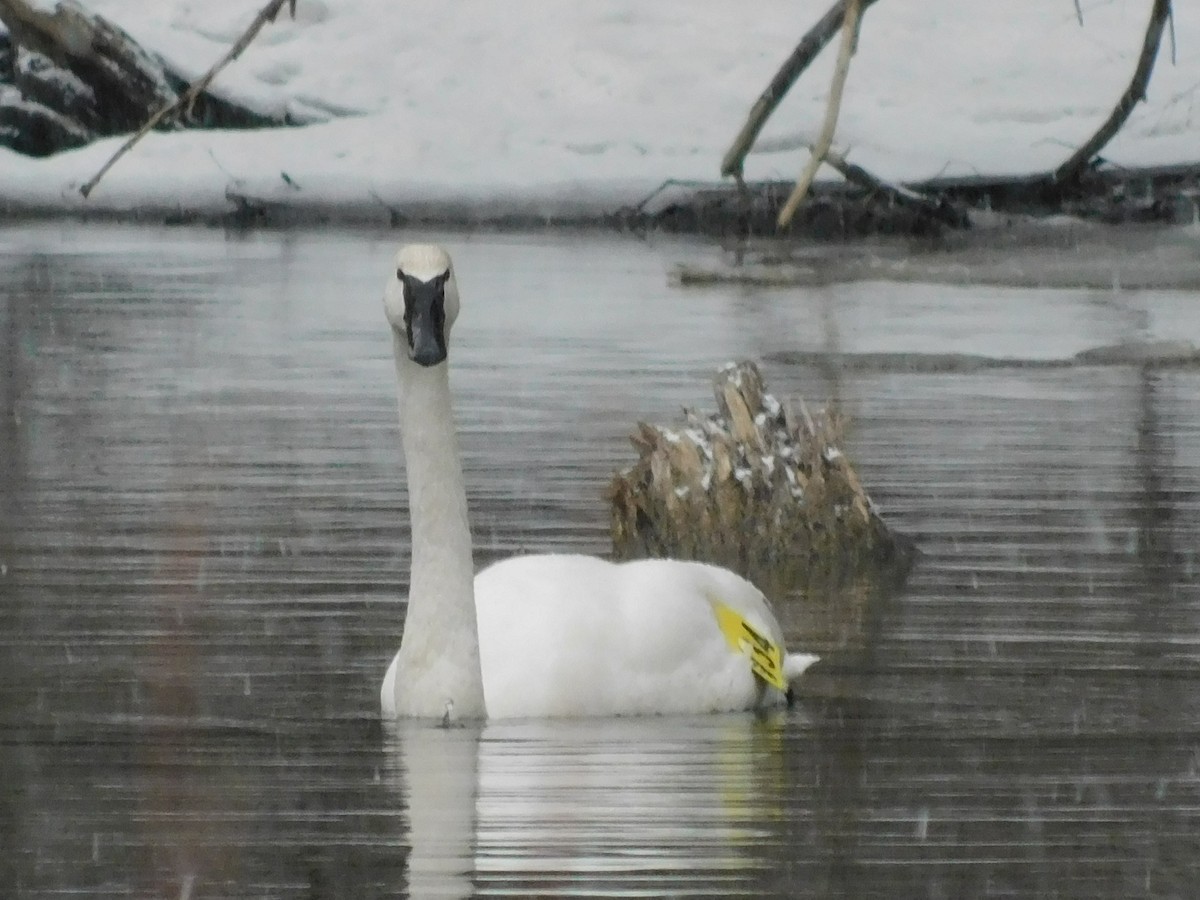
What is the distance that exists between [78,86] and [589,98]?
5.84 metres

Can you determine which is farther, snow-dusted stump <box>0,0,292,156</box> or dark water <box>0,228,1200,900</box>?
snow-dusted stump <box>0,0,292,156</box>

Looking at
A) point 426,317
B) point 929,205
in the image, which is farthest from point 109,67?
point 426,317

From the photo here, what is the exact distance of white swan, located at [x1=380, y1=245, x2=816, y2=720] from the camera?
6961 millimetres

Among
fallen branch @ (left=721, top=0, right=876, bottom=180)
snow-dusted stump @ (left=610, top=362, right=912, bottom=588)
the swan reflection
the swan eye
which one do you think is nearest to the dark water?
the swan reflection

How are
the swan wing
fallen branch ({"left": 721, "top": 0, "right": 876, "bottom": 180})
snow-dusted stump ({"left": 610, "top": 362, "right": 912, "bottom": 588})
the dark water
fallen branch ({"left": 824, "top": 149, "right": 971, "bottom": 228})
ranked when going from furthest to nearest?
fallen branch ({"left": 824, "top": 149, "right": 971, "bottom": 228})
snow-dusted stump ({"left": 610, "top": 362, "right": 912, "bottom": 588})
fallen branch ({"left": 721, "top": 0, "right": 876, "bottom": 180})
the swan wing
the dark water

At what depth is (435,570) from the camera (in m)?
7.07

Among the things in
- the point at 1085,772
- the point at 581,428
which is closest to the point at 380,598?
the point at 1085,772

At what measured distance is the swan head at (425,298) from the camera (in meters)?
6.85

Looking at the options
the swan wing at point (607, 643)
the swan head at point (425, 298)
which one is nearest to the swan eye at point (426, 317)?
the swan head at point (425, 298)

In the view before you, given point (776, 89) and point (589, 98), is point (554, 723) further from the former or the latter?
point (589, 98)

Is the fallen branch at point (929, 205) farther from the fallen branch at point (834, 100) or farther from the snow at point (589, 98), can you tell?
the fallen branch at point (834, 100)

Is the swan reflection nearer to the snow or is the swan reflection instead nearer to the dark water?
the dark water

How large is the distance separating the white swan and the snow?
83.0ft

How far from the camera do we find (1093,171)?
102 feet
